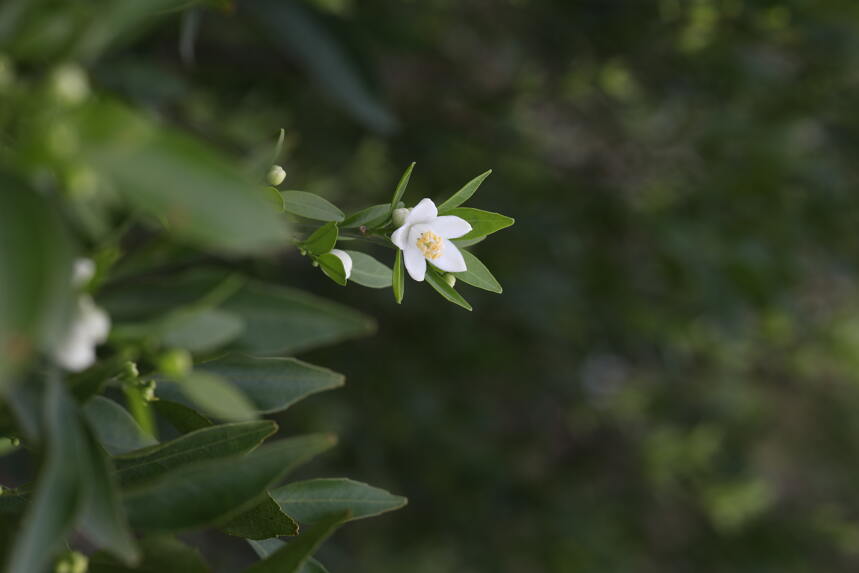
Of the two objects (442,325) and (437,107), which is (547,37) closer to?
(437,107)

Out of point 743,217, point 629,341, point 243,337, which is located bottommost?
point 629,341

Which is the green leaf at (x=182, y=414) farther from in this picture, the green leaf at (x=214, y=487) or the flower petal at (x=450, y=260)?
the flower petal at (x=450, y=260)

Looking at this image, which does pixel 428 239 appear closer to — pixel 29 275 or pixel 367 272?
pixel 367 272

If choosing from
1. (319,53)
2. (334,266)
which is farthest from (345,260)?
(319,53)

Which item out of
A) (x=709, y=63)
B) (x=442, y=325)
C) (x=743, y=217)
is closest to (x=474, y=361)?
(x=442, y=325)

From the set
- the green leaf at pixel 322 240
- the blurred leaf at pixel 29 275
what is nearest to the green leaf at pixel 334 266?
the green leaf at pixel 322 240

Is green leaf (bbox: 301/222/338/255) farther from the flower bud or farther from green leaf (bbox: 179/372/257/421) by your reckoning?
green leaf (bbox: 179/372/257/421)
